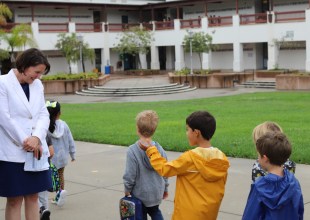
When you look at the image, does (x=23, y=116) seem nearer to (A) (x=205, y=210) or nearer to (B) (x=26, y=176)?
(B) (x=26, y=176)

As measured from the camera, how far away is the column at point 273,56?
4388 cm

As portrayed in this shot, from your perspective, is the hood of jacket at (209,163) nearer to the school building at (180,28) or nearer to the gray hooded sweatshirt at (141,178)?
the gray hooded sweatshirt at (141,178)

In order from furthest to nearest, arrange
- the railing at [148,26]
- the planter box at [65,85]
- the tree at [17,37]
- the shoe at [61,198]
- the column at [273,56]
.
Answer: the railing at [148,26] → the column at [273,56] → the tree at [17,37] → the planter box at [65,85] → the shoe at [61,198]

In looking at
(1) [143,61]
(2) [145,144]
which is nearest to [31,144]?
(2) [145,144]

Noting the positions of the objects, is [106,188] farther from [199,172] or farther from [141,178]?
[199,172]

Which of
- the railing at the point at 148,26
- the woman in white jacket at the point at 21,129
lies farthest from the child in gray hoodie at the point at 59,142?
the railing at the point at 148,26

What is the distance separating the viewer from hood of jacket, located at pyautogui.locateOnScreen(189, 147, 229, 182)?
453 centimetres

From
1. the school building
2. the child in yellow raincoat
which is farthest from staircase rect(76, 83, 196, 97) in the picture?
the child in yellow raincoat

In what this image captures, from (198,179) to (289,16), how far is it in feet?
135

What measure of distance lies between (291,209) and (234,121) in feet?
39.8

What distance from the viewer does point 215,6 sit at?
171ft

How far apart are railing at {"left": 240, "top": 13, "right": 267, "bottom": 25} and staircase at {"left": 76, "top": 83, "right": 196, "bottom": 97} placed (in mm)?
11340

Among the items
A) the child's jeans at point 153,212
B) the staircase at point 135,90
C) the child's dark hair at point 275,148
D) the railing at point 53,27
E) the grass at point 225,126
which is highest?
the railing at point 53,27

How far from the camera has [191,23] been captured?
4925cm
